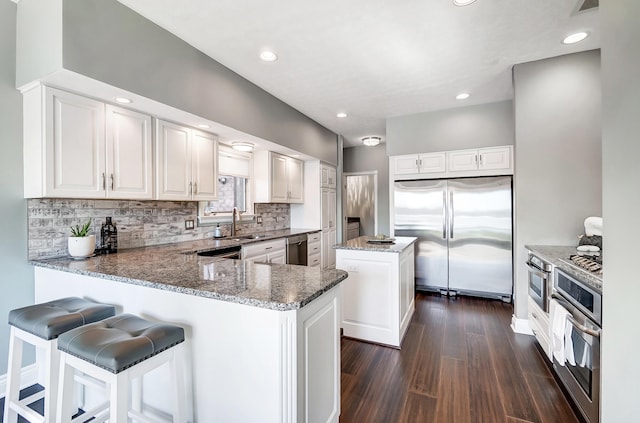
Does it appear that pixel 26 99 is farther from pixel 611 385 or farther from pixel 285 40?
pixel 611 385

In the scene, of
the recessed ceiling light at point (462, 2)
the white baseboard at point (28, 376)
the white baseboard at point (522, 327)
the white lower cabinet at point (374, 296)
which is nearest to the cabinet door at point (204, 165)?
the white lower cabinet at point (374, 296)

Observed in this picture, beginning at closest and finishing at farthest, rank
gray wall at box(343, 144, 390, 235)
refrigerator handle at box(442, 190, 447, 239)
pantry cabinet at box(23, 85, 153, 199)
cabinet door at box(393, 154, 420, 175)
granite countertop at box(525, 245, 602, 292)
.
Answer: granite countertop at box(525, 245, 602, 292), pantry cabinet at box(23, 85, 153, 199), refrigerator handle at box(442, 190, 447, 239), cabinet door at box(393, 154, 420, 175), gray wall at box(343, 144, 390, 235)

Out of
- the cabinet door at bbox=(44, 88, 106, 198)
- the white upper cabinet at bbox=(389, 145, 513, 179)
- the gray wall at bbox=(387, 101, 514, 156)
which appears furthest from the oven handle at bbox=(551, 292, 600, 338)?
the cabinet door at bbox=(44, 88, 106, 198)

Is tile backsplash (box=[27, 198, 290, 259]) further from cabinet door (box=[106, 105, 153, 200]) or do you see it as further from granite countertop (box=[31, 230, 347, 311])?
cabinet door (box=[106, 105, 153, 200])

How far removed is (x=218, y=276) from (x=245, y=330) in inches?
16.1

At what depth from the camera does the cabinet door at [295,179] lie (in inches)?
182

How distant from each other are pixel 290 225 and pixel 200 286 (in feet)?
12.7

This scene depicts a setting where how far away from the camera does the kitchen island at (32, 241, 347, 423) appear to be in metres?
1.16

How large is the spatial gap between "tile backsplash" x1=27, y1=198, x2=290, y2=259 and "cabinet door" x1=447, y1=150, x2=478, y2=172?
10.9 feet

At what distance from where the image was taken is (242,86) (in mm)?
3062

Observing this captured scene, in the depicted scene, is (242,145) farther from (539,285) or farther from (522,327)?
(522,327)

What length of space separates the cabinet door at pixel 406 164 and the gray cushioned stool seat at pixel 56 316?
389cm

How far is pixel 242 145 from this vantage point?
3.57m

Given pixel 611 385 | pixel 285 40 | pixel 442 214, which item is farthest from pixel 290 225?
pixel 611 385
